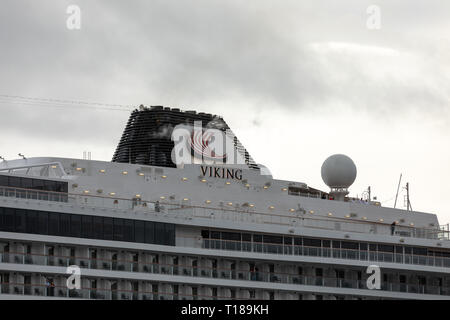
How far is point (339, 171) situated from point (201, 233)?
17.2m

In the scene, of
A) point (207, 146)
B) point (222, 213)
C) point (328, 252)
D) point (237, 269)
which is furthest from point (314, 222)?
point (207, 146)

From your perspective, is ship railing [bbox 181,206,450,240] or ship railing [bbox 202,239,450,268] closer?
ship railing [bbox 202,239,450,268]

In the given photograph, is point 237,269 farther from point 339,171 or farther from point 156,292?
point 339,171

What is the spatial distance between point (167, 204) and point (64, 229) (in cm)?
894

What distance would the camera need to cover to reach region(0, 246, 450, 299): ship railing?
257 ft

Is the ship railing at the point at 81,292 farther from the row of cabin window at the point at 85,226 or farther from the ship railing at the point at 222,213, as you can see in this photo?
the ship railing at the point at 222,213

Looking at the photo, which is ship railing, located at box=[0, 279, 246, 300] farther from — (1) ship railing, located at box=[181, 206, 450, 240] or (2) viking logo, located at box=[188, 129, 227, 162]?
(2) viking logo, located at box=[188, 129, 227, 162]

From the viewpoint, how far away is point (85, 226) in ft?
262

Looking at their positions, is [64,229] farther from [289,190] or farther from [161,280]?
[289,190]

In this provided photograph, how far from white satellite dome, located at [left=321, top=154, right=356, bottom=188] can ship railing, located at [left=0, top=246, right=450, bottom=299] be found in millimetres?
9064

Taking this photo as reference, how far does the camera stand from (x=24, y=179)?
79.5 meters

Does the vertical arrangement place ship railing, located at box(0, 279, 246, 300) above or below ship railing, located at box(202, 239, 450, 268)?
below

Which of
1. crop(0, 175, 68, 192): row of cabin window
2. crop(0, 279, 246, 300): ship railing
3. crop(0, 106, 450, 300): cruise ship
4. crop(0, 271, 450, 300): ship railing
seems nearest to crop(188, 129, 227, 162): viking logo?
crop(0, 106, 450, 300): cruise ship
